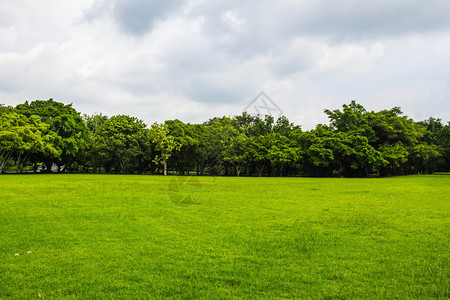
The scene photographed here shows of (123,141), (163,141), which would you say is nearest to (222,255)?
(163,141)

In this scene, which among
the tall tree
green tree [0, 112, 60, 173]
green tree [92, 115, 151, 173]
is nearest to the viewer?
green tree [0, 112, 60, 173]

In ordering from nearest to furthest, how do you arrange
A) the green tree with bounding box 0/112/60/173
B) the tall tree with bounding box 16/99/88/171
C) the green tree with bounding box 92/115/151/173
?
1. the green tree with bounding box 0/112/60/173
2. the tall tree with bounding box 16/99/88/171
3. the green tree with bounding box 92/115/151/173

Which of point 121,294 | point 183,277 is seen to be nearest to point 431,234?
point 183,277

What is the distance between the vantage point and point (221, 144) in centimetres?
4984

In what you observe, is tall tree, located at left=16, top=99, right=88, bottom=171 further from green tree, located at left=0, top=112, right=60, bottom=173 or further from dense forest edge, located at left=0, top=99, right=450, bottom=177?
green tree, located at left=0, top=112, right=60, bottom=173

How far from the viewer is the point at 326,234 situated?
23.3 ft

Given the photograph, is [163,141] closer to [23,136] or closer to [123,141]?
[123,141]

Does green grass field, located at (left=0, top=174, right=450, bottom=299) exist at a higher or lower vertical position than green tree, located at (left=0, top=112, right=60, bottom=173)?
lower

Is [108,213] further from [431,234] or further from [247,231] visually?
[431,234]

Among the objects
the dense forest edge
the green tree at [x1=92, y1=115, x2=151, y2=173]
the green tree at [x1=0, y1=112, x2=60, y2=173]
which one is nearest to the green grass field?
the green tree at [x1=0, y1=112, x2=60, y2=173]

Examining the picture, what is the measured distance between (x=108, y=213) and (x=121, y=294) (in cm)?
617

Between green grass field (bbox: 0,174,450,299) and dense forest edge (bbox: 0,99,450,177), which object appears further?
dense forest edge (bbox: 0,99,450,177)

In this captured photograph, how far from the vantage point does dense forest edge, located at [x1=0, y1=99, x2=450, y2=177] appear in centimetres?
4244

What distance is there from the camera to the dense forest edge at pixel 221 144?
42.4 meters
